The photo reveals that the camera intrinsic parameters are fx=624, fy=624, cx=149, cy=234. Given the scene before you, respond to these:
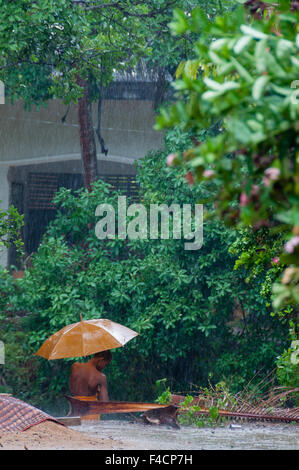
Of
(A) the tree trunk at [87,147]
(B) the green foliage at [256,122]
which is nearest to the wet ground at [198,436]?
(B) the green foliage at [256,122]

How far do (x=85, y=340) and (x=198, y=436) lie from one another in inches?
70.9

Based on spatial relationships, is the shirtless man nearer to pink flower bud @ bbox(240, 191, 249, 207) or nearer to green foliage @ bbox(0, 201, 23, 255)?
green foliage @ bbox(0, 201, 23, 255)

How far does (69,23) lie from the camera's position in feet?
23.1

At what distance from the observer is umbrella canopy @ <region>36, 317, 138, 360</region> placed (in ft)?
22.9

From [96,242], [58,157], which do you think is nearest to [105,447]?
[96,242]

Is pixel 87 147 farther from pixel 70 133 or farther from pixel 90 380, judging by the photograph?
pixel 90 380

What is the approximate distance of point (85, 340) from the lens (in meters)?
7.06

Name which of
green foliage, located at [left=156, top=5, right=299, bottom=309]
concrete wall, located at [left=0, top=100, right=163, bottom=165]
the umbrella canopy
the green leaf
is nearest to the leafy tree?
the umbrella canopy

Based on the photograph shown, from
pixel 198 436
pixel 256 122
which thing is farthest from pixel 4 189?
pixel 256 122

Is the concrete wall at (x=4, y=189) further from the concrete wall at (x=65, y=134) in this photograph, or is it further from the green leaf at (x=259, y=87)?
the green leaf at (x=259, y=87)

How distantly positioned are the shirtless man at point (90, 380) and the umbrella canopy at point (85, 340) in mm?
345

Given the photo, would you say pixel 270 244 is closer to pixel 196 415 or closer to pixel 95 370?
pixel 196 415

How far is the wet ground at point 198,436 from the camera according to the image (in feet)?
17.1
